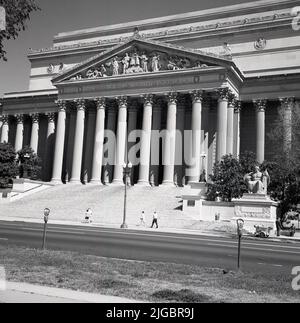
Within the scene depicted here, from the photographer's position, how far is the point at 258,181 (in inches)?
1357

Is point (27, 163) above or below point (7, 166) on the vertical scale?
above

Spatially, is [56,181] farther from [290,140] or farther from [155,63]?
[290,140]

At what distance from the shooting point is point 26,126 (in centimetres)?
7312

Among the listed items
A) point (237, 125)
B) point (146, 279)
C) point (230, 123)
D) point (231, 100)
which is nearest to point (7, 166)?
point (230, 123)

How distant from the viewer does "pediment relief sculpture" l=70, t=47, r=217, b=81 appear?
53406mm

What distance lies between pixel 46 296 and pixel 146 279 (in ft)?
11.2

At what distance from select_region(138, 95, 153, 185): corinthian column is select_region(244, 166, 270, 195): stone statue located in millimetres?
19739

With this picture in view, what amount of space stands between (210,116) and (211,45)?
15.4 metres

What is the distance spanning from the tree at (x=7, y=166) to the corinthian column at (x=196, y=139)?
2398 centimetres

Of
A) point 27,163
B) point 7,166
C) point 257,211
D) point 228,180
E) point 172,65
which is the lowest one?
point 257,211

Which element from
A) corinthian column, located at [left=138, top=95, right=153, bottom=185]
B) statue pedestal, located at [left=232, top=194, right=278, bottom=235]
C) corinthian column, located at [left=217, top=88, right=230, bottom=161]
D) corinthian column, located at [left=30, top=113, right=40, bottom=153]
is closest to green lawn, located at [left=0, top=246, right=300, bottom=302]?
statue pedestal, located at [left=232, top=194, right=278, bottom=235]

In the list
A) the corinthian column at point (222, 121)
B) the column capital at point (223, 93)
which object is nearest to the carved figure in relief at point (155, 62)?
the column capital at point (223, 93)

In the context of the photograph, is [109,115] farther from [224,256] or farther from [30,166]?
[224,256]

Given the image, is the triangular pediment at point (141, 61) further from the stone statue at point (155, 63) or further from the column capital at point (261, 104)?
the column capital at point (261, 104)
